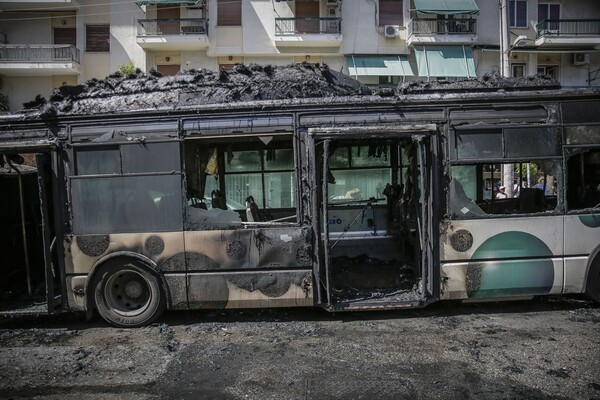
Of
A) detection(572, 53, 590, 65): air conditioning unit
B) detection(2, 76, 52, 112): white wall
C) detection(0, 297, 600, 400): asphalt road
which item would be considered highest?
detection(572, 53, 590, 65): air conditioning unit

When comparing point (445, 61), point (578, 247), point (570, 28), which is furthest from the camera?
point (570, 28)

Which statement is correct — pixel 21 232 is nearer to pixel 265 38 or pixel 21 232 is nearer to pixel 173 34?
pixel 173 34

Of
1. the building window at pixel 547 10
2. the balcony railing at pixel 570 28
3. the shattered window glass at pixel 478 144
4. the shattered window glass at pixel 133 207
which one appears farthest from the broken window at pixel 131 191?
the building window at pixel 547 10

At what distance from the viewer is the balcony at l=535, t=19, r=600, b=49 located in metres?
21.3

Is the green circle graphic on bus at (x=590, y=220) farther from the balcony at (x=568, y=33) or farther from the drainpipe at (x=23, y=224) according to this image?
the balcony at (x=568, y=33)

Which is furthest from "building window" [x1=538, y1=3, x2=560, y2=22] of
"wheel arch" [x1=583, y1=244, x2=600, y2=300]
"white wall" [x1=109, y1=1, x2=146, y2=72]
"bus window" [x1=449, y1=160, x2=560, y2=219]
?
"wheel arch" [x1=583, y1=244, x2=600, y2=300]

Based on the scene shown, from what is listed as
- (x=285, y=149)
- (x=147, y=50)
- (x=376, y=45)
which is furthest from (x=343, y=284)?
(x=147, y=50)

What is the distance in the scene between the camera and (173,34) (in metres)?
21.2

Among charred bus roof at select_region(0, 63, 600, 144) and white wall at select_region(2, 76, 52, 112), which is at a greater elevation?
white wall at select_region(2, 76, 52, 112)

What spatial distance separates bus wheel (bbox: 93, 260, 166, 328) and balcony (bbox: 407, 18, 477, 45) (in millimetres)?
19053

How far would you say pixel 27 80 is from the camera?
2198cm

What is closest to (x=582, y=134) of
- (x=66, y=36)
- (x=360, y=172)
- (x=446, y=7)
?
(x=360, y=172)

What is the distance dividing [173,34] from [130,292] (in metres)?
18.2

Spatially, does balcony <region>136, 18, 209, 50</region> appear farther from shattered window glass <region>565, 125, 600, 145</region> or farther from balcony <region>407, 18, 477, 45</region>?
shattered window glass <region>565, 125, 600, 145</region>
